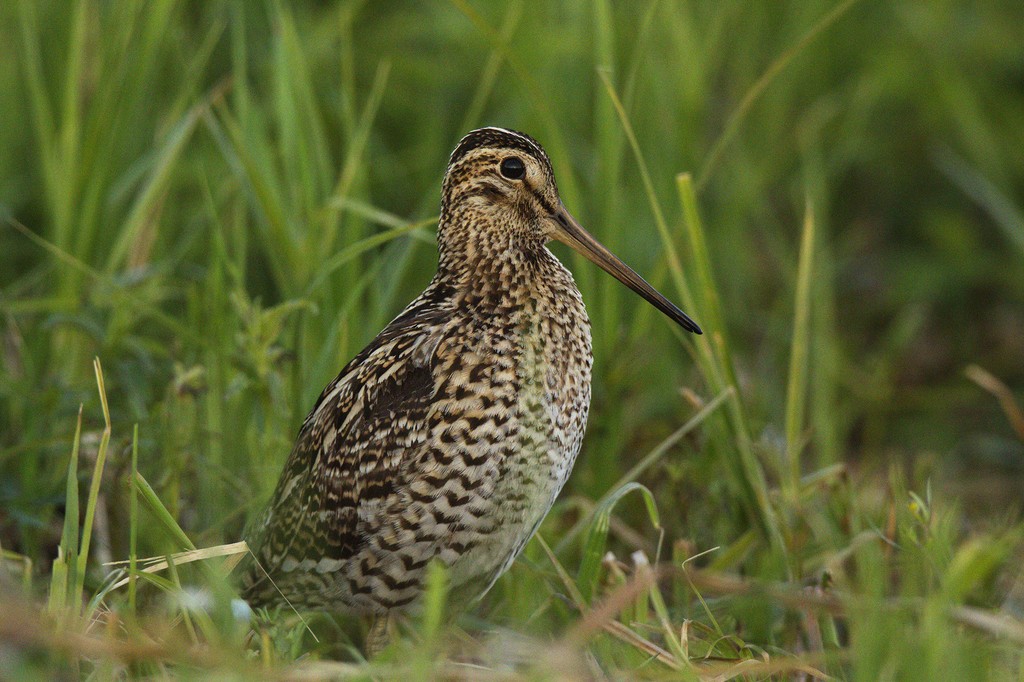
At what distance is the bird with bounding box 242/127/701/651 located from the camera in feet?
9.40

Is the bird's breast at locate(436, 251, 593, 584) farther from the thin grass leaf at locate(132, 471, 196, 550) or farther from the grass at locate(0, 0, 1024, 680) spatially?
the thin grass leaf at locate(132, 471, 196, 550)

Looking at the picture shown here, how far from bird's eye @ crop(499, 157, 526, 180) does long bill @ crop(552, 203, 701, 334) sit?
0.44 ft

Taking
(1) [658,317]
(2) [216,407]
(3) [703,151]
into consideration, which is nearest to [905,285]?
(3) [703,151]

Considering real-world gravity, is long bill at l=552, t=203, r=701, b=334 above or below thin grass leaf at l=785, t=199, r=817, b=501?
above

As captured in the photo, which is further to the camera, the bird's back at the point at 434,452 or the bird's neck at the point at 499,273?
the bird's neck at the point at 499,273

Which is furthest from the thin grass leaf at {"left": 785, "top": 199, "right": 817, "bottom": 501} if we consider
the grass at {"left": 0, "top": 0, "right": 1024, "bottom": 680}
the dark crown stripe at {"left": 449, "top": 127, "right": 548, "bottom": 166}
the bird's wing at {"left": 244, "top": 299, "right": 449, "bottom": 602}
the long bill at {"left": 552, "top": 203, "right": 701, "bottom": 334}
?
the bird's wing at {"left": 244, "top": 299, "right": 449, "bottom": 602}

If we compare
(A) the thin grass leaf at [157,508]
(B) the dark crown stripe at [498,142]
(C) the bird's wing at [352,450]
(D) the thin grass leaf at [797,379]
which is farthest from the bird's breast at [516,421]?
(D) the thin grass leaf at [797,379]

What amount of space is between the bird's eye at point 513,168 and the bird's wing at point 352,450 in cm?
36

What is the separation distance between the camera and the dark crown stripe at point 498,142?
3115 millimetres

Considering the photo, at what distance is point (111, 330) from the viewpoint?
3.81 meters

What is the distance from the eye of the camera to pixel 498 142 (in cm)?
312

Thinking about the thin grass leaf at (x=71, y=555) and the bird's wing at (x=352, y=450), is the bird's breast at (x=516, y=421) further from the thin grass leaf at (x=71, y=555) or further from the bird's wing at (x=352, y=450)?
the thin grass leaf at (x=71, y=555)

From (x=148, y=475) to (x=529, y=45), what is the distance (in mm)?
2312

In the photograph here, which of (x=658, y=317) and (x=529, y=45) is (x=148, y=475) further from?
(x=529, y=45)
